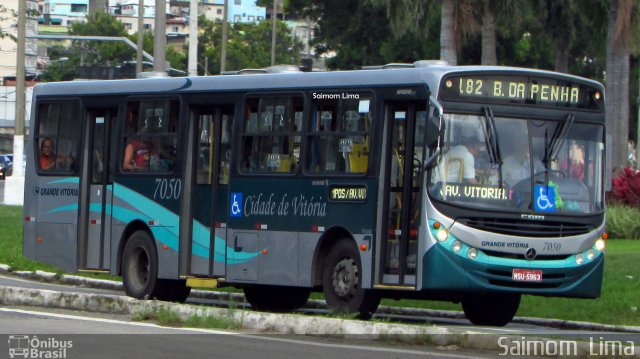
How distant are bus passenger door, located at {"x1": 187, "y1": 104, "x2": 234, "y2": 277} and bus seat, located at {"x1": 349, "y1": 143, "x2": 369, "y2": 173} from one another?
233 cm

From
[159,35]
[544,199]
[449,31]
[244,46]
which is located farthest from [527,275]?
[244,46]

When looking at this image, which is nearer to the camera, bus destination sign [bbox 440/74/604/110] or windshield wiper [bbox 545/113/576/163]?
bus destination sign [bbox 440/74/604/110]

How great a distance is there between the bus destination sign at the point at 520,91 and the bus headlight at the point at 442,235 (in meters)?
1.43

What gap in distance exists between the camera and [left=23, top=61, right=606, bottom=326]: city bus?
51.0 feet

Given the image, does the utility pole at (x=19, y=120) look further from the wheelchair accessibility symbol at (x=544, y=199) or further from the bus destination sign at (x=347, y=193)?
the wheelchair accessibility symbol at (x=544, y=199)

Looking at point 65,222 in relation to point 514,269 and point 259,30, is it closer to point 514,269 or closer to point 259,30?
point 514,269

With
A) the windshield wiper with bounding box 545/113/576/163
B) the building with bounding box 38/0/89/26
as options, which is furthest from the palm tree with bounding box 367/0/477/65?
the building with bounding box 38/0/89/26

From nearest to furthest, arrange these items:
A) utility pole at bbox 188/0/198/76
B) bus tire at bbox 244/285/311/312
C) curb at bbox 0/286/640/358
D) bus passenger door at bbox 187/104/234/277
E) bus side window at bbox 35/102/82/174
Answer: curb at bbox 0/286/640/358, bus passenger door at bbox 187/104/234/277, bus tire at bbox 244/285/311/312, bus side window at bbox 35/102/82/174, utility pole at bbox 188/0/198/76

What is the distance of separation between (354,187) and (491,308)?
2.41 m

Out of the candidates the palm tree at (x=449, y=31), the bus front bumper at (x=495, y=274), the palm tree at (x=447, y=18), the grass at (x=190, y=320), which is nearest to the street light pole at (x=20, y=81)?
the palm tree at (x=447, y=18)

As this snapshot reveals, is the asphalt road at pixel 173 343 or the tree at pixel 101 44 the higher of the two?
the asphalt road at pixel 173 343

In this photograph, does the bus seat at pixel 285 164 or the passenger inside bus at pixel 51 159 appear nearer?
the bus seat at pixel 285 164

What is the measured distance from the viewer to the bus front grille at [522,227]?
15508 millimetres

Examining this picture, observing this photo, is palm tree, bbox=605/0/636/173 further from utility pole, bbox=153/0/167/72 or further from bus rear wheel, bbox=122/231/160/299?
bus rear wheel, bbox=122/231/160/299
